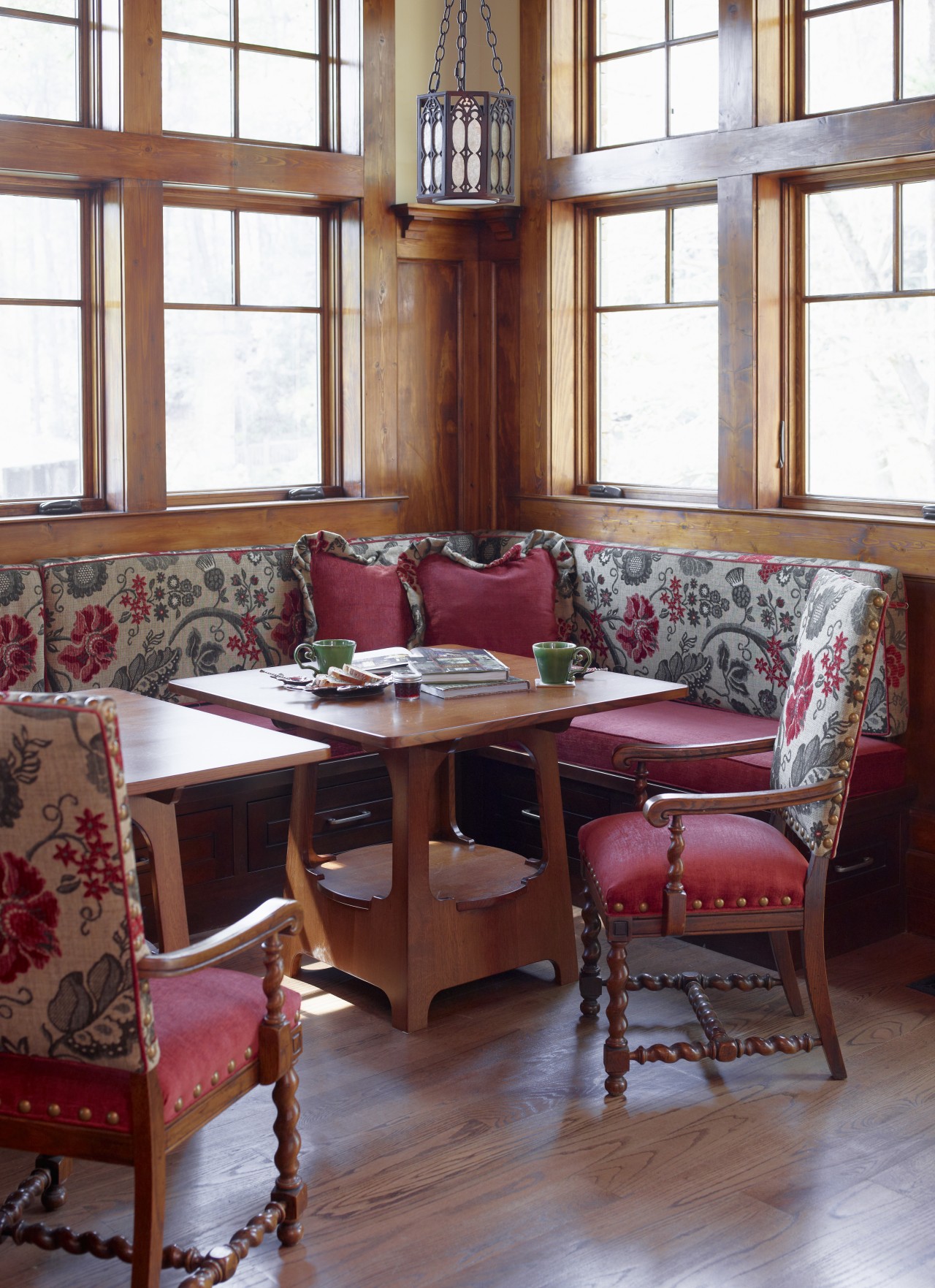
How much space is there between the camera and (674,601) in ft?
15.1

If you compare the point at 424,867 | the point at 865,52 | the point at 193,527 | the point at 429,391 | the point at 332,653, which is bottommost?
the point at 424,867

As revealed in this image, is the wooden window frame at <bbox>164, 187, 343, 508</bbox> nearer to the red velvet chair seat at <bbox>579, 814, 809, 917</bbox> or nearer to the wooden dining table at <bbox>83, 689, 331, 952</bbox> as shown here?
the wooden dining table at <bbox>83, 689, 331, 952</bbox>

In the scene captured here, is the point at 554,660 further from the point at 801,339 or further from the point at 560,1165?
the point at 801,339

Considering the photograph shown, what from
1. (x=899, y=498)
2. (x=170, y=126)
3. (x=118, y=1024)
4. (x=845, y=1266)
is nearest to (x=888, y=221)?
(x=899, y=498)

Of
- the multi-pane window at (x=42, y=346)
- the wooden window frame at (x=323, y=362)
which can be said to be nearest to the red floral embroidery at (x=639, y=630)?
the wooden window frame at (x=323, y=362)

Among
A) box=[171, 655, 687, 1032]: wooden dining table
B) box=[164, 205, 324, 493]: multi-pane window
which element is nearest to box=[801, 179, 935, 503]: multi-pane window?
box=[171, 655, 687, 1032]: wooden dining table

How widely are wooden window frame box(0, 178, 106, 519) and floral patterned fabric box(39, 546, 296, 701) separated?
0.31 meters

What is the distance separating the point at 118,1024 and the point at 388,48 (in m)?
4.00

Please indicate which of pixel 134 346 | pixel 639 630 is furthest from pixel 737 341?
pixel 134 346

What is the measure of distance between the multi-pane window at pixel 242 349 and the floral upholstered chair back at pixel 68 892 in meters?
2.94

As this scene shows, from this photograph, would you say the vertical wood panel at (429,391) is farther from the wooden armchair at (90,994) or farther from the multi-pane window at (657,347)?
the wooden armchair at (90,994)

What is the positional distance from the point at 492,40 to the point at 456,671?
8.81ft

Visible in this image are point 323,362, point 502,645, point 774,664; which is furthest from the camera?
point 323,362

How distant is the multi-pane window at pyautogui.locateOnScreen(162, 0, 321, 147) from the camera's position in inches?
184
